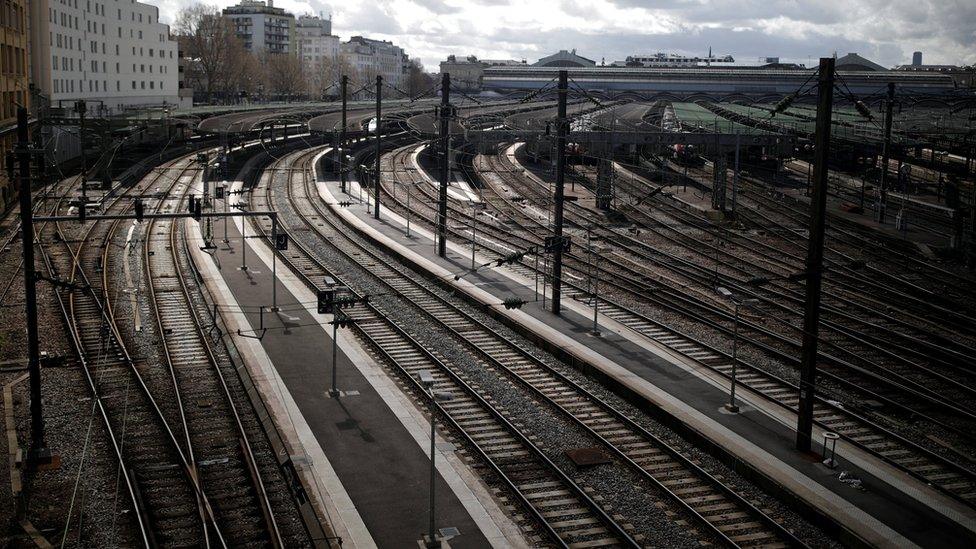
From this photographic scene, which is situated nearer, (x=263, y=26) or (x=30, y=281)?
(x=30, y=281)

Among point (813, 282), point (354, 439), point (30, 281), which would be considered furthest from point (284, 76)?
point (813, 282)

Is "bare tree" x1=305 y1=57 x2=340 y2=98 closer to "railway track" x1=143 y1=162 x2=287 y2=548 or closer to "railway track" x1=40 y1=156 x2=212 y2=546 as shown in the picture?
"railway track" x1=143 y1=162 x2=287 y2=548

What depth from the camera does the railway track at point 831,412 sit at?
15.3 meters

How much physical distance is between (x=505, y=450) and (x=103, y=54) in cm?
7722

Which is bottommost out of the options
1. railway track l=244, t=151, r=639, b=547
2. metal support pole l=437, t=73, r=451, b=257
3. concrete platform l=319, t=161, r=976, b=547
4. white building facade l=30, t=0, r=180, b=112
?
railway track l=244, t=151, r=639, b=547

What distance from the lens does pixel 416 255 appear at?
33344 millimetres

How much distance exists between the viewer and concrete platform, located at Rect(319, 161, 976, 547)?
530 inches

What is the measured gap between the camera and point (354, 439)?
16.6 metres

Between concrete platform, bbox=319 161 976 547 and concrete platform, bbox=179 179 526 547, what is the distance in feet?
14.1

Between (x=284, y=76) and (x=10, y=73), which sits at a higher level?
(x=284, y=76)

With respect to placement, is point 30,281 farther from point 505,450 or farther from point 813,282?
point 813,282

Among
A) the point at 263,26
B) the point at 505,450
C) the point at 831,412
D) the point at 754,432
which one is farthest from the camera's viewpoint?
the point at 263,26

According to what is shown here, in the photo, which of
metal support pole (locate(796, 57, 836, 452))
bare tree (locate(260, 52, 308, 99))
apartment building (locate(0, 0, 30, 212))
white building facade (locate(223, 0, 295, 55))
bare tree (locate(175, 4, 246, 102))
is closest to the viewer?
metal support pole (locate(796, 57, 836, 452))

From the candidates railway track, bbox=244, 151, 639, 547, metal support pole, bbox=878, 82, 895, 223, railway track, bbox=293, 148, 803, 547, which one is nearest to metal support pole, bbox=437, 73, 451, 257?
railway track, bbox=293, 148, 803, 547
